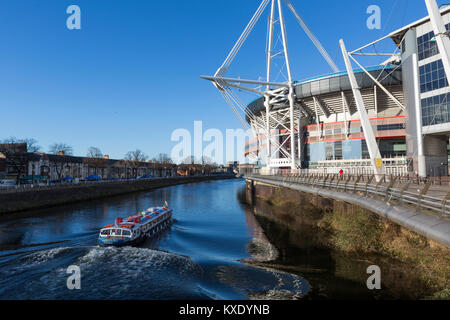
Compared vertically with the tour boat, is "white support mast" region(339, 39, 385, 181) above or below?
above

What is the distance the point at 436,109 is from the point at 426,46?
8.86 m

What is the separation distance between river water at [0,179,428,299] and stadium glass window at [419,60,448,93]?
28091 mm

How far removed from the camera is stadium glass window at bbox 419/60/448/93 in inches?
1299

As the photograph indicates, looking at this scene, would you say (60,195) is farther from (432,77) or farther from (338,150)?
(432,77)

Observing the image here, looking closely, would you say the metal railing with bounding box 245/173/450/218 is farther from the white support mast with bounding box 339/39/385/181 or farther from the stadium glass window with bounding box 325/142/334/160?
the stadium glass window with bounding box 325/142/334/160

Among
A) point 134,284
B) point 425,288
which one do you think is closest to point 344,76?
point 425,288

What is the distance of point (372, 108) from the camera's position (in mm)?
52469

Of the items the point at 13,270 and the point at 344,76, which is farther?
the point at 344,76

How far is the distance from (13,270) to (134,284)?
8113 mm

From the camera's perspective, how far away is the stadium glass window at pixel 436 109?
3297cm

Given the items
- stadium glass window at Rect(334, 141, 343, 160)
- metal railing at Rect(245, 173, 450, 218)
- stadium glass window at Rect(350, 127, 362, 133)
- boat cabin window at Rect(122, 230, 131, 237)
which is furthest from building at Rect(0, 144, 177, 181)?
stadium glass window at Rect(350, 127, 362, 133)

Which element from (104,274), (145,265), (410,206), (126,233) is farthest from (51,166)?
(410,206)

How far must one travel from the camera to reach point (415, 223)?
917 centimetres
